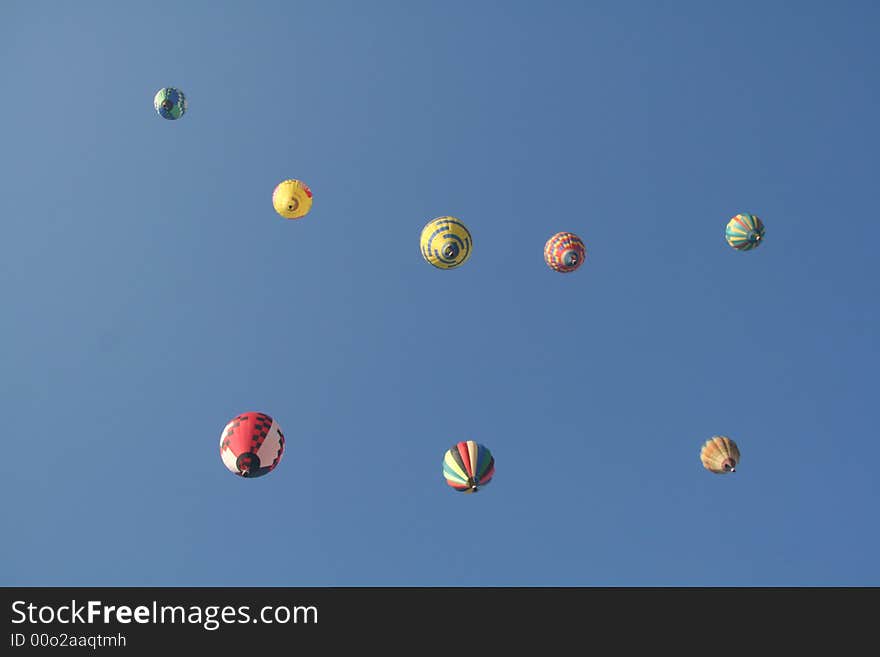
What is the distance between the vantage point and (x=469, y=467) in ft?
48.9

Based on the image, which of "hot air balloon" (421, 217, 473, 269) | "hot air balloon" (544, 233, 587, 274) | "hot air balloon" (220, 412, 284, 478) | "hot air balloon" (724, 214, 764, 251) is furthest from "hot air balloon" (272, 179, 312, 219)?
"hot air balloon" (724, 214, 764, 251)

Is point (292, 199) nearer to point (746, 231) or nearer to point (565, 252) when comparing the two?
point (565, 252)

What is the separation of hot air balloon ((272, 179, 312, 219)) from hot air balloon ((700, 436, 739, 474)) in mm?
14844

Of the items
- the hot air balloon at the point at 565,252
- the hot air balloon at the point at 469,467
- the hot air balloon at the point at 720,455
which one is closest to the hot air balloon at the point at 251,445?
the hot air balloon at the point at 469,467

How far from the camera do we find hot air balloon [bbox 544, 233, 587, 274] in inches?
666

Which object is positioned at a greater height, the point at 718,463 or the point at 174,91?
the point at 174,91

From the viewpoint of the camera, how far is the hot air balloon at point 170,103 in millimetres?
17312

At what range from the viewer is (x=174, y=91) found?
57.4ft

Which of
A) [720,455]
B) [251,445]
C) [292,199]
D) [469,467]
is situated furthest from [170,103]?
[720,455]

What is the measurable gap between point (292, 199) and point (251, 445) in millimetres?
7653

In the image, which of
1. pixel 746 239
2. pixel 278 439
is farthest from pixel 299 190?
pixel 746 239
